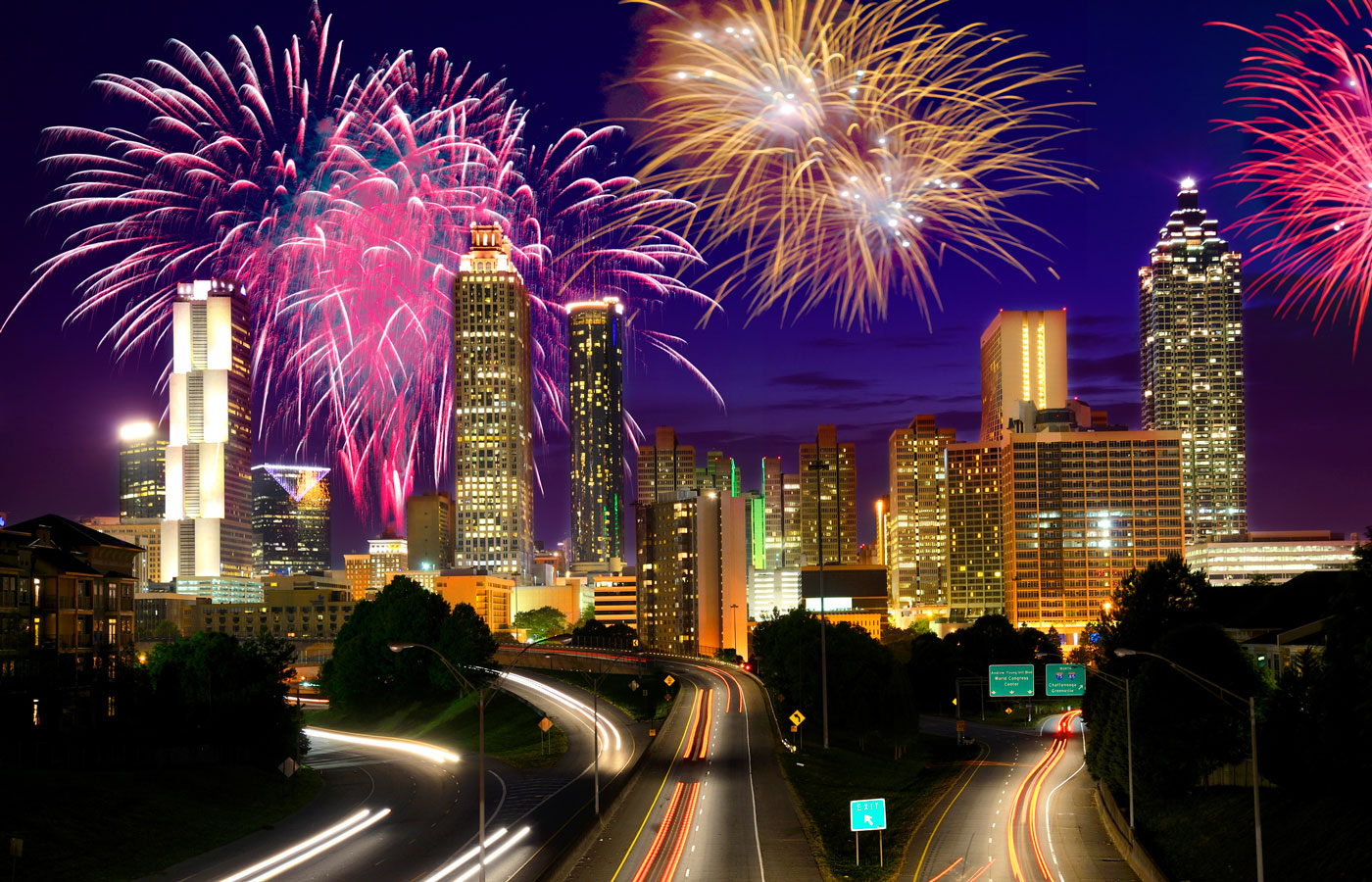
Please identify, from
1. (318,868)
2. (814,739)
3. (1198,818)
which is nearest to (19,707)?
(318,868)

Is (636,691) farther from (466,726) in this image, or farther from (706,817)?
(706,817)

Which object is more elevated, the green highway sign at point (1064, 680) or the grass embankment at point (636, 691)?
the green highway sign at point (1064, 680)

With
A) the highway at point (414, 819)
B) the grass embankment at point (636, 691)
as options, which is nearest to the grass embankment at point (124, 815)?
the highway at point (414, 819)

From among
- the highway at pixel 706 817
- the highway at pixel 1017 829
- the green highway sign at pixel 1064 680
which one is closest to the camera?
the highway at pixel 706 817

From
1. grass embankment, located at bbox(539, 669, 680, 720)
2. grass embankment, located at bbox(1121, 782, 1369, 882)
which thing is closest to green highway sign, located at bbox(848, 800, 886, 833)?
grass embankment, located at bbox(1121, 782, 1369, 882)

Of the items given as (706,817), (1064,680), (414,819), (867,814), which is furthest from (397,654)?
(867,814)

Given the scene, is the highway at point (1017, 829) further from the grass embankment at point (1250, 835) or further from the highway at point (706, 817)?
the highway at point (706, 817)

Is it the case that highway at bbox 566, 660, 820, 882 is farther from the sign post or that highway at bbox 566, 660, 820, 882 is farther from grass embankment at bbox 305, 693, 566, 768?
grass embankment at bbox 305, 693, 566, 768
